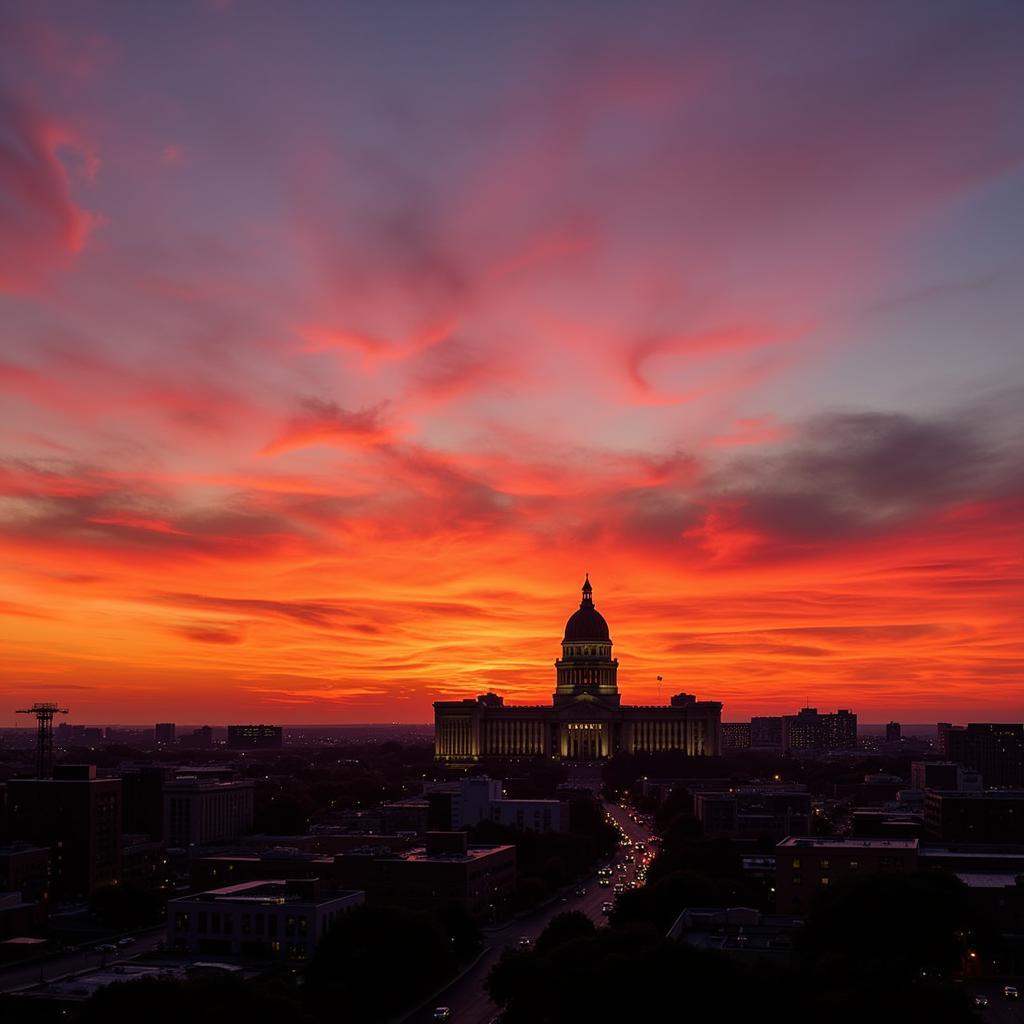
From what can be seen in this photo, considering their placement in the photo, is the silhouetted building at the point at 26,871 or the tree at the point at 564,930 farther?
the silhouetted building at the point at 26,871

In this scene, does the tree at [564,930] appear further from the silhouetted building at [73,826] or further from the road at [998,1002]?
the silhouetted building at [73,826]

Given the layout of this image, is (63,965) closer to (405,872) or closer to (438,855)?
(405,872)

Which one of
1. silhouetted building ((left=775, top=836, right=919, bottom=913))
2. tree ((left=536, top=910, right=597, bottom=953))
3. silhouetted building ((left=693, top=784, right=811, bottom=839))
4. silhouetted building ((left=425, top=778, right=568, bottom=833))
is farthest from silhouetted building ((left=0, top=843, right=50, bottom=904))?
silhouetted building ((left=693, top=784, right=811, bottom=839))

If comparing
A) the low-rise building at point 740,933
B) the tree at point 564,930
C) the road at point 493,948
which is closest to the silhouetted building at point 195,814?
the road at point 493,948

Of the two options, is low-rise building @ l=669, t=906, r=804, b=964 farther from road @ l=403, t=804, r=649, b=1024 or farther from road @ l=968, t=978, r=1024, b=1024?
road @ l=403, t=804, r=649, b=1024

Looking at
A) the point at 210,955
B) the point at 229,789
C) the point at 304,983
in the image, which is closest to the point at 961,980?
the point at 304,983

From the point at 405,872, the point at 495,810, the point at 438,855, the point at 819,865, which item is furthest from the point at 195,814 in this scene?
the point at 819,865
